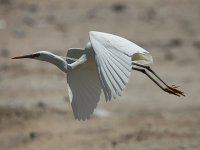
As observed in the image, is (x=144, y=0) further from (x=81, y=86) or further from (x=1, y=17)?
(x=81, y=86)

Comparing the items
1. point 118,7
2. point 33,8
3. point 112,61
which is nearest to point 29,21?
point 33,8

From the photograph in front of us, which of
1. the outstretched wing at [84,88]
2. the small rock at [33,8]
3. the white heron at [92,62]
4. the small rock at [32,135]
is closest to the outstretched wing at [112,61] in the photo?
the white heron at [92,62]

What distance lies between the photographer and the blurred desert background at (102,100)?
1130 centimetres

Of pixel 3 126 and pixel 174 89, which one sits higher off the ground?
pixel 174 89

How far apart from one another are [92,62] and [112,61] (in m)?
0.82

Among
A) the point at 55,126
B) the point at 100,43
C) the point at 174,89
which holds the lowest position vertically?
the point at 55,126

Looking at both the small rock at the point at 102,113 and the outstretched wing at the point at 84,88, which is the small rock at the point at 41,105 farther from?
the outstretched wing at the point at 84,88

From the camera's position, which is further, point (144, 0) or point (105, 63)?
point (144, 0)

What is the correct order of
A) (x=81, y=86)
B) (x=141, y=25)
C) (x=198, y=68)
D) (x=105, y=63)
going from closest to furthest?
1. (x=105, y=63)
2. (x=81, y=86)
3. (x=198, y=68)
4. (x=141, y=25)

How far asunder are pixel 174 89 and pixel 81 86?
992 millimetres

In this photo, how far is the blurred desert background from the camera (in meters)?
11.3

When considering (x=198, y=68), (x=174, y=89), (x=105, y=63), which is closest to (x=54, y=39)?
(x=198, y=68)

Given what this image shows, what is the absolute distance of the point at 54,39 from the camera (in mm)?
17219

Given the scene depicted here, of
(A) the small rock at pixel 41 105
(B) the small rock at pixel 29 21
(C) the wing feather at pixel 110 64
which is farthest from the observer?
(B) the small rock at pixel 29 21
